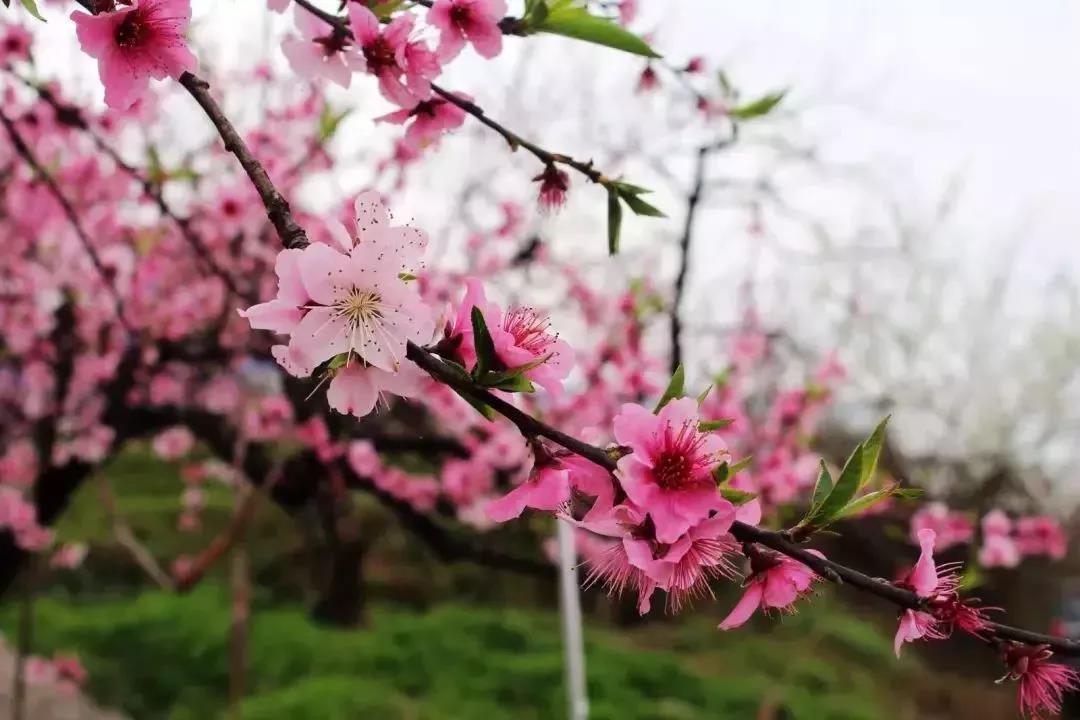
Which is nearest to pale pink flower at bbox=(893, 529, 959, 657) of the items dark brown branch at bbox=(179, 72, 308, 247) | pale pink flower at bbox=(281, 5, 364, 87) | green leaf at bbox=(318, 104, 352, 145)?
dark brown branch at bbox=(179, 72, 308, 247)

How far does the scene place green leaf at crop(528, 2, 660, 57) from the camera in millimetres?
814

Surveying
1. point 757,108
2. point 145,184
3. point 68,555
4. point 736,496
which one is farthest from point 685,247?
point 68,555

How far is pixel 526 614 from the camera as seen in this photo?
6.54 m

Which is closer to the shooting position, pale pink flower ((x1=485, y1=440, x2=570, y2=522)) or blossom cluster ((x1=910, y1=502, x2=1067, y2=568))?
pale pink flower ((x1=485, y1=440, x2=570, y2=522))

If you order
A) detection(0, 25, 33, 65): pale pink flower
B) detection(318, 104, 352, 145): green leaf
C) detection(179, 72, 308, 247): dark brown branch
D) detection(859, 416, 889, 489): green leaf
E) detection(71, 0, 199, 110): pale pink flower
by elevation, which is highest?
detection(0, 25, 33, 65): pale pink flower

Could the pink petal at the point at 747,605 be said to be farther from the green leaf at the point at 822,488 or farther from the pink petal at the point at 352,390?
the pink petal at the point at 352,390

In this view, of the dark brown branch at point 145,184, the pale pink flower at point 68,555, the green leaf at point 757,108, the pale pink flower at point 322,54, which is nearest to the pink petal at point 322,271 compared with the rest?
the pale pink flower at point 322,54

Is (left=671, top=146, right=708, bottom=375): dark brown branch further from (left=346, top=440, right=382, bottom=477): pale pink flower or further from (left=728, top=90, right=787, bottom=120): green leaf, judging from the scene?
(left=346, top=440, right=382, bottom=477): pale pink flower

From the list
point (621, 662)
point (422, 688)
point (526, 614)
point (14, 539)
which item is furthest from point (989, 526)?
point (14, 539)

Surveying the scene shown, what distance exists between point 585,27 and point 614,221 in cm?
18

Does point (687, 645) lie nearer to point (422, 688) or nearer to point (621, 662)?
point (621, 662)

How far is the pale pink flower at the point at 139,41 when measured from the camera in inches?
29.2

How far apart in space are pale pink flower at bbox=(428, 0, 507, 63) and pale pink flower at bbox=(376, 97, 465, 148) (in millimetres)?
56

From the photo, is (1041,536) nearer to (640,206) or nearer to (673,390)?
(640,206)
